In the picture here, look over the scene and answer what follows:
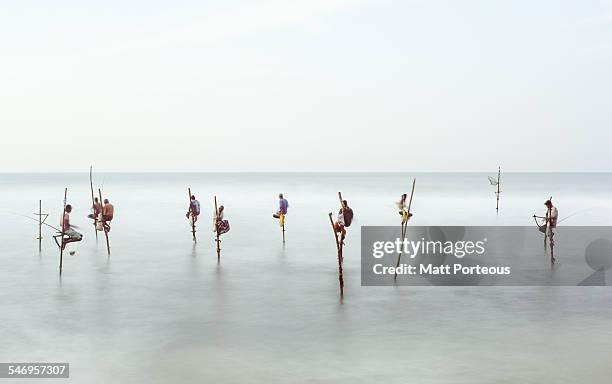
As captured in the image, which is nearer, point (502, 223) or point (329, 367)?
point (329, 367)

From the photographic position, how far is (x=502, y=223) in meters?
52.7

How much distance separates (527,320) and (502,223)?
35405mm

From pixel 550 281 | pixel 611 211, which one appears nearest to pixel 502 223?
pixel 611 211

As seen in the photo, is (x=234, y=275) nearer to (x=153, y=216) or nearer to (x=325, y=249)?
(x=325, y=249)
